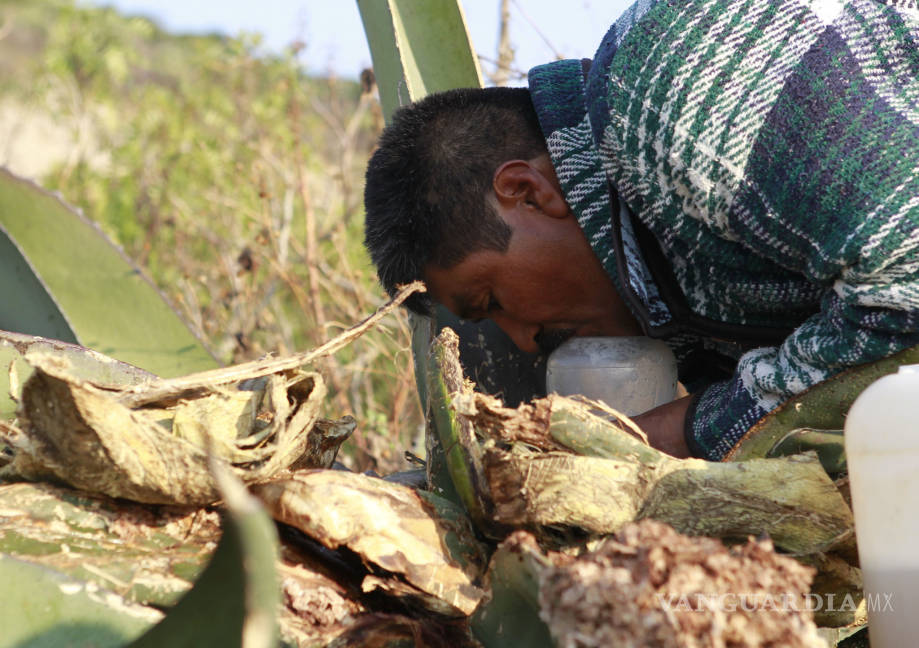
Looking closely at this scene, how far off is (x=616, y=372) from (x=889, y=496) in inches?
34.0

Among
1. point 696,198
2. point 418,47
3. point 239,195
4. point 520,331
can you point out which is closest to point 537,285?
point 520,331

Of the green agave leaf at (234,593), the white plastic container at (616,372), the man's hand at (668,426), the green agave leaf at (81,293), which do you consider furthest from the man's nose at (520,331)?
the green agave leaf at (234,593)

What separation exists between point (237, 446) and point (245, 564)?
1.58 feet

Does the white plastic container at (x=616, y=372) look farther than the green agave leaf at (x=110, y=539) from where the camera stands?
Yes

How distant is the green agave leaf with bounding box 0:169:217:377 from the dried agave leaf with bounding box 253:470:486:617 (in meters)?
0.97

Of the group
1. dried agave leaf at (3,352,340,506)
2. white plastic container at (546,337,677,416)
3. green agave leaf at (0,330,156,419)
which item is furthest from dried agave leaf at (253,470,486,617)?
white plastic container at (546,337,677,416)

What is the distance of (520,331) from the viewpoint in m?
2.00

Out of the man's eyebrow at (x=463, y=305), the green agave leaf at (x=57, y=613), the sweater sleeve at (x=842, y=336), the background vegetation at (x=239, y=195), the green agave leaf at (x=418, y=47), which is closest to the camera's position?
the green agave leaf at (x=57, y=613)

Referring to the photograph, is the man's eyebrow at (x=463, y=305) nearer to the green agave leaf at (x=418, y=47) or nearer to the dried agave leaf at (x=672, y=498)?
the green agave leaf at (x=418, y=47)

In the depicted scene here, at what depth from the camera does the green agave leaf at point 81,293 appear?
2.02 metres

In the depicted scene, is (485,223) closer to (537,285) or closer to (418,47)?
(537,285)

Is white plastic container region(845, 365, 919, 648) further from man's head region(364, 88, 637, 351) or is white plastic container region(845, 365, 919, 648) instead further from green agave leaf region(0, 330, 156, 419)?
green agave leaf region(0, 330, 156, 419)

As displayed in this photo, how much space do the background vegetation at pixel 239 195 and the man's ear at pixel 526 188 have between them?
632 millimetres

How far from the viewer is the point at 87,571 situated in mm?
1042
